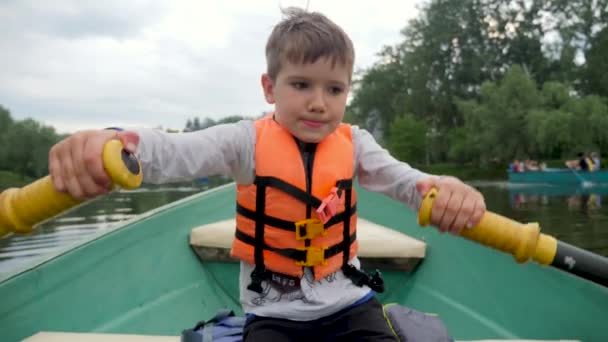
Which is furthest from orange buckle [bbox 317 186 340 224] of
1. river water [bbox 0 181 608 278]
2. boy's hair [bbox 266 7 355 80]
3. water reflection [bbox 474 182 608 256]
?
water reflection [bbox 474 182 608 256]

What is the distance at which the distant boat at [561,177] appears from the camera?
1681cm

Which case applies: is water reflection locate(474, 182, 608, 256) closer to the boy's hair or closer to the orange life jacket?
the orange life jacket

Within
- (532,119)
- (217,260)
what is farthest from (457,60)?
(217,260)

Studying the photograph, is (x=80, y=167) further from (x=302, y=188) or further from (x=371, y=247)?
(x=371, y=247)

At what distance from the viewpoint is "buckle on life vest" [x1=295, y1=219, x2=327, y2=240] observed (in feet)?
4.54

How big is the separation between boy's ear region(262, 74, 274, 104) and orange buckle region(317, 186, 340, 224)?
0.31 m

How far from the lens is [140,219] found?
8.96ft

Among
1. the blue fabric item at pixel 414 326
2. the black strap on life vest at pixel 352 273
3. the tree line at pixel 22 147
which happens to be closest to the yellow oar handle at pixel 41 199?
the black strap on life vest at pixel 352 273

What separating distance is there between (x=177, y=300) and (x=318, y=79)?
1.71 meters

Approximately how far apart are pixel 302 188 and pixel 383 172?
0.23m

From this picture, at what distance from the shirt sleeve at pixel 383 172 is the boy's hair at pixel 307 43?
10.8 inches

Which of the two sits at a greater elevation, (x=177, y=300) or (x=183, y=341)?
(x=183, y=341)

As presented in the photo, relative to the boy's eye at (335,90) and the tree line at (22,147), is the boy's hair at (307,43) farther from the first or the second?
the tree line at (22,147)

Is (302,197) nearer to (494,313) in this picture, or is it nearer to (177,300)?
(494,313)
